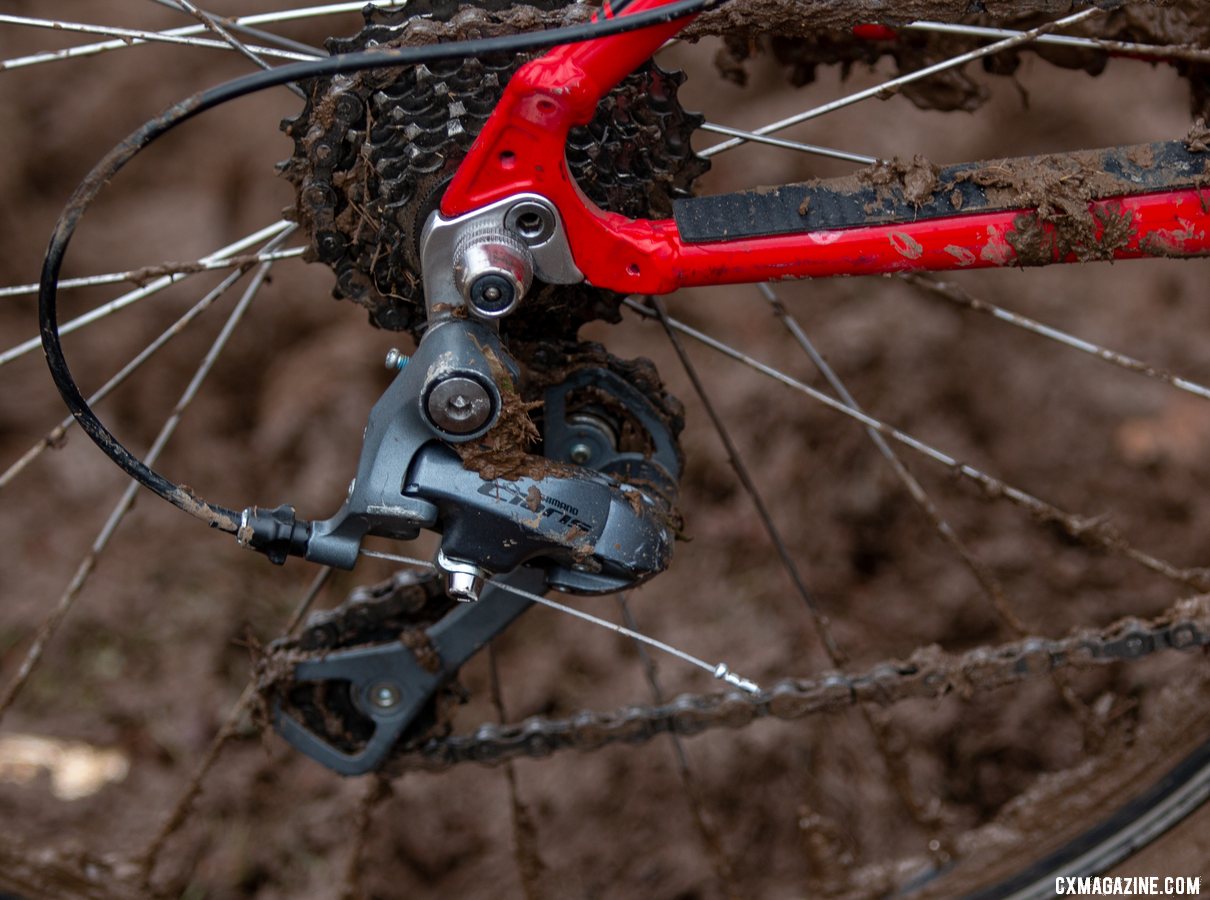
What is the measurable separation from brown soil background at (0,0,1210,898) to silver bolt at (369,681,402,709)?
50 centimetres

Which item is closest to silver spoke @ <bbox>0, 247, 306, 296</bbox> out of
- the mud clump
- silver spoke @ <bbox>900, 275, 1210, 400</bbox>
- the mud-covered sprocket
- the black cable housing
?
the mud-covered sprocket

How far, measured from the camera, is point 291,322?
6.34 feet

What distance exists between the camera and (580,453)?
102 centimetres

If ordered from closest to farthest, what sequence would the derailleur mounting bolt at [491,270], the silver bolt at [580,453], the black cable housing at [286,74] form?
the black cable housing at [286,74], the derailleur mounting bolt at [491,270], the silver bolt at [580,453]

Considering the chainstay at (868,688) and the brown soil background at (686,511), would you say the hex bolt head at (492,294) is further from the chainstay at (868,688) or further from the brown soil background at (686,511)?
the brown soil background at (686,511)

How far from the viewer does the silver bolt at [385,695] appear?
1.09 metres

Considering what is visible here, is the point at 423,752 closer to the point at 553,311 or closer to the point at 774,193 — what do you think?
the point at 553,311

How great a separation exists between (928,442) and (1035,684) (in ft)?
1.20

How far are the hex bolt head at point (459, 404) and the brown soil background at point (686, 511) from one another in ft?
2.75

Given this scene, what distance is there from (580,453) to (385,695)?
282 millimetres

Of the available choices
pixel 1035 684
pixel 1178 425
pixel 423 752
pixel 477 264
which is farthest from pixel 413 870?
pixel 1178 425

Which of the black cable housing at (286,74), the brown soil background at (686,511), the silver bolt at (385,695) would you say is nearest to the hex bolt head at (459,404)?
the black cable housing at (286,74)

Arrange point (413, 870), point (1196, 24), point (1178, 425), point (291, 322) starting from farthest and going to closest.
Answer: point (291, 322) → point (1178, 425) → point (413, 870) → point (1196, 24)

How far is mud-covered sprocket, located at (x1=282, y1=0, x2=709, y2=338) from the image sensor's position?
2.99 feet
